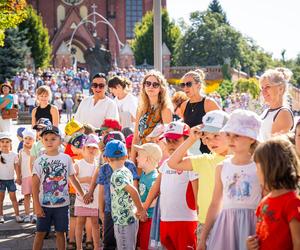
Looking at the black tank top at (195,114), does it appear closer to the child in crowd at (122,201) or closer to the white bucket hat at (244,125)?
the child in crowd at (122,201)

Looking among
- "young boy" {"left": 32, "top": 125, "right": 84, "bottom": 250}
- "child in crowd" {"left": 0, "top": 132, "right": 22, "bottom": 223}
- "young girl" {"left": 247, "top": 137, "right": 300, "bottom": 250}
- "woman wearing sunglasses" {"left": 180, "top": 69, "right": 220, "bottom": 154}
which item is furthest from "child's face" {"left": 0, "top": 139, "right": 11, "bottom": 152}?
"young girl" {"left": 247, "top": 137, "right": 300, "bottom": 250}

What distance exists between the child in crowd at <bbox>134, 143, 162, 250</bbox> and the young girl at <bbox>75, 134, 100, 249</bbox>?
984 millimetres

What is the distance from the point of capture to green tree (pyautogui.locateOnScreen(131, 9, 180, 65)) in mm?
71750

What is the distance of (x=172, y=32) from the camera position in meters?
76.8

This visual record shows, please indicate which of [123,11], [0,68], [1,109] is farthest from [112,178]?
[123,11]

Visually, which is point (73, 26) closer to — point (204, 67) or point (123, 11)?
point (123, 11)

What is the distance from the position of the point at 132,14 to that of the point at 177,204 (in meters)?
78.2

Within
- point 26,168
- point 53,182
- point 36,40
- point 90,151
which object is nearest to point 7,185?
point 26,168

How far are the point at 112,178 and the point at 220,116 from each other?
5.18 feet

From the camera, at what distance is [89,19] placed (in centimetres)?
8138

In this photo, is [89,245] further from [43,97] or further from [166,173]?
[43,97]

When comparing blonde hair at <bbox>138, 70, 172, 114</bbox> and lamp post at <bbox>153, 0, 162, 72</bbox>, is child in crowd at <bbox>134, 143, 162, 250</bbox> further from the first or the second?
lamp post at <bbox>153, 0, 162, 72</bbox>

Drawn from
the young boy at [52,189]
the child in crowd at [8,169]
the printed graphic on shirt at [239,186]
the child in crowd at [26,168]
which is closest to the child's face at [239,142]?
the printed graphic on shirt at [239,186]

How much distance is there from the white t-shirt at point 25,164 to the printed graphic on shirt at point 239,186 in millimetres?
5572
